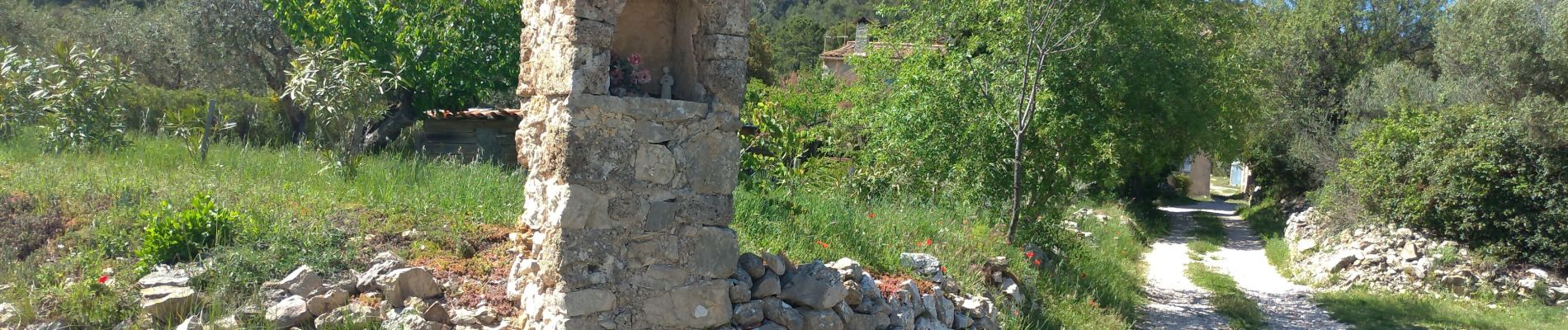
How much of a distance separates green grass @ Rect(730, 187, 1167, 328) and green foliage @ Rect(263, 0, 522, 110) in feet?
17.5

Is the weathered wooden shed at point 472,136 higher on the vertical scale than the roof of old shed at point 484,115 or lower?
lower

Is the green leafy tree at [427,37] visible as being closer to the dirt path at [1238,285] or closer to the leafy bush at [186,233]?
the leafy bush at [186,233]

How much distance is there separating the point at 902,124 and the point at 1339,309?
5747mm

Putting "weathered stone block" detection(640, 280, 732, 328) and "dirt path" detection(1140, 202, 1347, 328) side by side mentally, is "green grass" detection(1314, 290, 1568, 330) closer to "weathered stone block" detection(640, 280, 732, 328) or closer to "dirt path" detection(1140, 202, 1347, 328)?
"dirt path" detection(1140, 202, 1347, 328)

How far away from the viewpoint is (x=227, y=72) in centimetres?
2112

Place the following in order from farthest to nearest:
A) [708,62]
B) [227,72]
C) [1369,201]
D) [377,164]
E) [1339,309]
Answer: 1. [227,72]
2. [1369,201]
3. [1339,309]
4. [377,164]
5. [708,62]

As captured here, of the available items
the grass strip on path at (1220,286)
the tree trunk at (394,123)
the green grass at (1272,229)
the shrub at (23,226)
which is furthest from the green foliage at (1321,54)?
the shrub at (23,226)

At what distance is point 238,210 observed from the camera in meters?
6.54

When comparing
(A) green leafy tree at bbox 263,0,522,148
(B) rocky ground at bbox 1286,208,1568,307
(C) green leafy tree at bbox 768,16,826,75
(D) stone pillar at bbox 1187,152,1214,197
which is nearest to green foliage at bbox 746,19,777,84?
(C) green leafy tree at bbox 768,16,826,75

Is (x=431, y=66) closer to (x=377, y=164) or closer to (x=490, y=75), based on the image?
(x=490, y=75)

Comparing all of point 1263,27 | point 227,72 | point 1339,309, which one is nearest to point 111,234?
point 1339,309

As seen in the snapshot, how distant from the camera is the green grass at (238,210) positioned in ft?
18.2

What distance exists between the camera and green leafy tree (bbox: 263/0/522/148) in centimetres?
1302

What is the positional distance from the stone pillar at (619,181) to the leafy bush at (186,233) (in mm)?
1823
